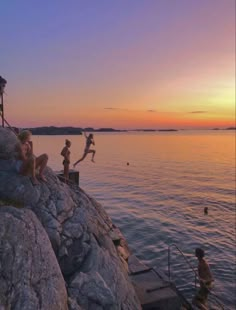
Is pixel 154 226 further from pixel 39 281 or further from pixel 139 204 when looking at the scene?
pixel 39 281

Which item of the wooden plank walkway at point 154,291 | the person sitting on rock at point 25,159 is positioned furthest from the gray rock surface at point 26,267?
the wooden plank walkway at point 154,291

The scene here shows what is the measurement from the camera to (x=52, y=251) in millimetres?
9992

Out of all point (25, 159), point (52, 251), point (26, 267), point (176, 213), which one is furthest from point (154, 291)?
point (176, 213)

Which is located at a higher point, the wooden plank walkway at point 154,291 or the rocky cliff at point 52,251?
the rocky cliff at point 52,251

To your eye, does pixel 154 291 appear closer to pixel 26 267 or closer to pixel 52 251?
pixel 52 251

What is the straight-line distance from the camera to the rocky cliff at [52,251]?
8492mm

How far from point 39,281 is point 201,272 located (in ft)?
39.0

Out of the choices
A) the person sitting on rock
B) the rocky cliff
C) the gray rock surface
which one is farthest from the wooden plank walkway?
the person sitting on rock

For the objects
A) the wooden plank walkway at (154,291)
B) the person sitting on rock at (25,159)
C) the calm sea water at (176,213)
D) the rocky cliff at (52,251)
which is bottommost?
the calm sea water at (176,213)

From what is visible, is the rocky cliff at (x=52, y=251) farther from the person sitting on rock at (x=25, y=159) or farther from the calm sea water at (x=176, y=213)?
the calm sea water at (x=176, y=213)

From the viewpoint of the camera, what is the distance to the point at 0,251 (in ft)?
27.7

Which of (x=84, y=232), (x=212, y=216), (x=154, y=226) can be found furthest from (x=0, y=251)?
(x=212, y=216)

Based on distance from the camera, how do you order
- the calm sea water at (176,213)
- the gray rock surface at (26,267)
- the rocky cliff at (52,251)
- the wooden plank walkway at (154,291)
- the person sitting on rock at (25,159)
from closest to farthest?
the gray rock surface at (26,267), the rocky cliff at (52,251), the person sitting on rock at (25,159), the wooden plank walkway at (154,291), the calm sea water at (176,213)

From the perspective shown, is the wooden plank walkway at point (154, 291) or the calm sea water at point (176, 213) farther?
the calm sea water at point (176, 213)
